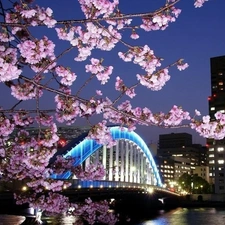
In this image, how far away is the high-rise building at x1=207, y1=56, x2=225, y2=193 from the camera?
94.4 meters

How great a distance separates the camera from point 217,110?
115m

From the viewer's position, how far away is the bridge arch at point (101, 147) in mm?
49019

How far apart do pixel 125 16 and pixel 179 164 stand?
138 m

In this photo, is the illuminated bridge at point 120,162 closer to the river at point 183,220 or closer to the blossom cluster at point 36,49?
the river at point 183,220

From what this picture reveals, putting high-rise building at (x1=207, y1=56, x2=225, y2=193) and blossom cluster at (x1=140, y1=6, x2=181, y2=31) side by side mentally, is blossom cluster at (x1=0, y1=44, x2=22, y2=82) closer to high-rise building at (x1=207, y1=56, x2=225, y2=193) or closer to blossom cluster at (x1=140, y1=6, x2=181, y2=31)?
blossom cluster at (x1=140, y1=6, x2=181, y2=31)

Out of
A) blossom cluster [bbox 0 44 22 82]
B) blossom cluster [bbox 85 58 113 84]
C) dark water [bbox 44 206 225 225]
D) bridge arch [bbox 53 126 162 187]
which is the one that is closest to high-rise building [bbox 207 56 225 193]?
bridge arch [bbox 53 126 162 187]

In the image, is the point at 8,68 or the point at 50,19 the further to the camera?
the point at 50,19

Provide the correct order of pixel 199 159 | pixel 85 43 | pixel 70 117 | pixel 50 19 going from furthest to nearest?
pixel 199 159, pixel 70 117, pixel 85 43, pixel 50 19

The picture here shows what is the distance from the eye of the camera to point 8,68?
587 centimetres

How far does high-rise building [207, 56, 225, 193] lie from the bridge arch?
15584 mm

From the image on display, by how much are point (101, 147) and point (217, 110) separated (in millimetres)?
62238

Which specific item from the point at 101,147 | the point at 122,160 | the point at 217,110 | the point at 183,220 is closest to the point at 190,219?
the point at 183,220

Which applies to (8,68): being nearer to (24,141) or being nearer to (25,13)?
(25,13)

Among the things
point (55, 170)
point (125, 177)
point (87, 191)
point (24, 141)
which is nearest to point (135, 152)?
point (125, 177)
